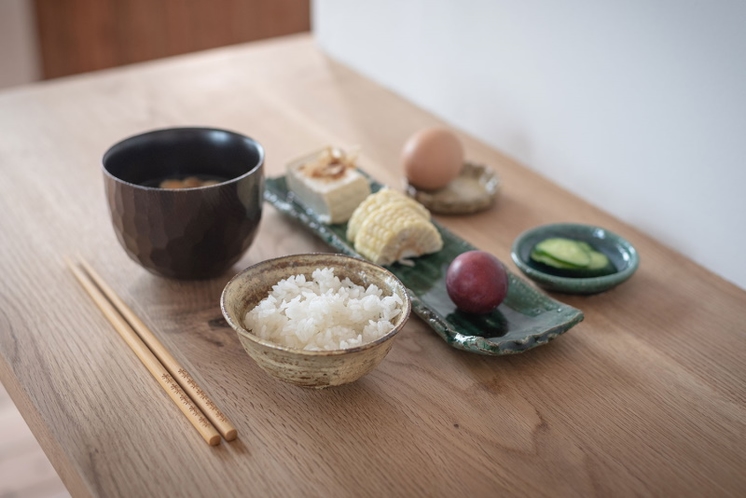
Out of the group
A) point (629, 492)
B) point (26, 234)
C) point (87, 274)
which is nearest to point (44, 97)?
point (26, 234)

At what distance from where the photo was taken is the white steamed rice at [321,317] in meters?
0.85

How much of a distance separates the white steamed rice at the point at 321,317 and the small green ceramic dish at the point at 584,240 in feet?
0.91

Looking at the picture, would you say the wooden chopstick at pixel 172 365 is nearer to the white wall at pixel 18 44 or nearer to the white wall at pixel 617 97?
the white wall at pixel 617 97

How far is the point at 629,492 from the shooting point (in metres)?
0.78

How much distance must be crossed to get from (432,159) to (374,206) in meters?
0.21

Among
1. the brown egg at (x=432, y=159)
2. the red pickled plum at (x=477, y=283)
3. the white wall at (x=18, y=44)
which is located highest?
→ the brown egg at (x=432, y=159)

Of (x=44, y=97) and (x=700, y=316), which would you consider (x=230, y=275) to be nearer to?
(x=700, y=316)

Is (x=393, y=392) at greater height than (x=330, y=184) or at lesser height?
lesser

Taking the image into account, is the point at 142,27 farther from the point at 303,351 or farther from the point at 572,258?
the point at 303,351

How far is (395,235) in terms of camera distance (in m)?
1.08

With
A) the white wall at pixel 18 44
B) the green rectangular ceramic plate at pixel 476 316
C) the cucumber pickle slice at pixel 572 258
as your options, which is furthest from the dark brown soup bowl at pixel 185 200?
the white wall at pixel 18 44

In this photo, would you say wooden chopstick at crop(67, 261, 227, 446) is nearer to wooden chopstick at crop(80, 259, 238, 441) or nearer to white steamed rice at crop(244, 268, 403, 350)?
wooden chopstick at crop(80, 259, 238, 441)

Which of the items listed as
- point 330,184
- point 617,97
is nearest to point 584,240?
point 617,97

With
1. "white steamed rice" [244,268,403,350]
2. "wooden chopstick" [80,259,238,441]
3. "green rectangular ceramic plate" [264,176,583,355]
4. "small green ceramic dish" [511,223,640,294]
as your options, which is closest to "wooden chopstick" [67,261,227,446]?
"wooden chopstick" [80,259,238,441]
